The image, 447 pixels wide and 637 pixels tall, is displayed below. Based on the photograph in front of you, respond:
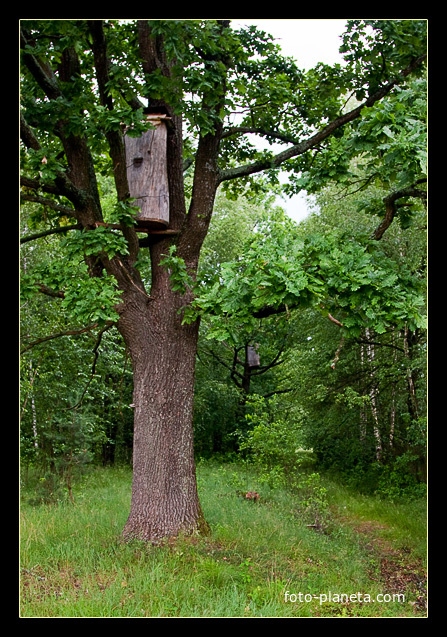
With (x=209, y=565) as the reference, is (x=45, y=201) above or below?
above

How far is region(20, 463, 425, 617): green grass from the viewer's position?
3.99 m

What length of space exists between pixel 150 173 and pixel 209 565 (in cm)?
401

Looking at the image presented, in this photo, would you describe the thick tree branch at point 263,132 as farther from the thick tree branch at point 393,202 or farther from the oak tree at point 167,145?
the thick tree branch at point 393,202

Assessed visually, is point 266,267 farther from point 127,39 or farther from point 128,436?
point 128,436

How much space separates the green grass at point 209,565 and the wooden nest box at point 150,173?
3.42 m

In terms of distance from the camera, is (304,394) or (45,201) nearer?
(45,201)

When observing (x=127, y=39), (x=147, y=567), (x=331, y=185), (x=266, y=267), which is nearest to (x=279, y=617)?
(x=147, y=567)

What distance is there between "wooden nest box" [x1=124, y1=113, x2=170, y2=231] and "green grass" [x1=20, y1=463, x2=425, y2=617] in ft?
11.2

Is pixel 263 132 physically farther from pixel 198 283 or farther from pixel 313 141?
pixel 198 283

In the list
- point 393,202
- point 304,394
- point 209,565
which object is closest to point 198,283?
point 393,202

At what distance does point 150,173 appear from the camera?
5.47m

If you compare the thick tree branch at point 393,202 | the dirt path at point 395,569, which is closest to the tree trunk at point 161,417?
the dirt path at point 395,569

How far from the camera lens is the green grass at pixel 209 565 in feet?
13.1

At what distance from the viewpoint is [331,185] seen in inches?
487
